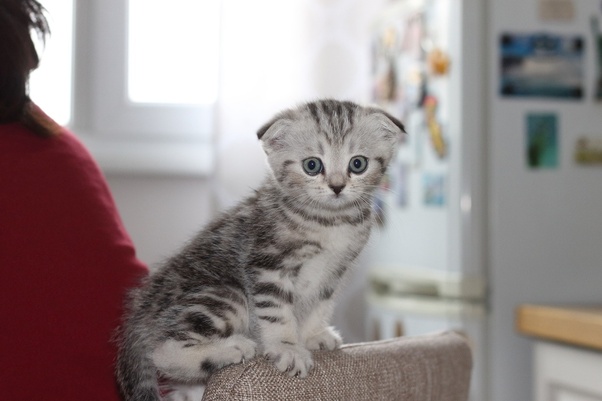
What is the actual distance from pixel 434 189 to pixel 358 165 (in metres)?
1.02

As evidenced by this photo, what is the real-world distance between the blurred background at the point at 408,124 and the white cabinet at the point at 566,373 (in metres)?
0.04

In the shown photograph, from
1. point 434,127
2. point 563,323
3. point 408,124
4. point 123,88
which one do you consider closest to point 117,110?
point 123,88

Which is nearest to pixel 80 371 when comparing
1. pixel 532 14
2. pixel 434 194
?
pixel 434 194

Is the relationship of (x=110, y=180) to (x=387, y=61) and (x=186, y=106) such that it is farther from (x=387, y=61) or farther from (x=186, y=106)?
(x=387, y=61)

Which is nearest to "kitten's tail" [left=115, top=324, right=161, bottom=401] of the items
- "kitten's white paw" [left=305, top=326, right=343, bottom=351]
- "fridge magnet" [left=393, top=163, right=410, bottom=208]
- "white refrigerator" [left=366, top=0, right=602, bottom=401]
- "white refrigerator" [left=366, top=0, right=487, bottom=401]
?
"kitten's white paw" [left=305, top=326, right=343, bottom=351]

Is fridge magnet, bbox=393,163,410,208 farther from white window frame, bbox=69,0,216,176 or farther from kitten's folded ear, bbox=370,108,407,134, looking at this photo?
kitten's folded ear, bbox=370,108,407,134

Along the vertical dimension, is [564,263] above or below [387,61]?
below

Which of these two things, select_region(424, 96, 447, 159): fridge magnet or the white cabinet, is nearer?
the white cabinet

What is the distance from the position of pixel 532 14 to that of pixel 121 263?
1265 mm

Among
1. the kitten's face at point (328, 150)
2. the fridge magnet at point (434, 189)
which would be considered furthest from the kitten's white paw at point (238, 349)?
the fridge magnet at point (434, 189)

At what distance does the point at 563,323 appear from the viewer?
1653mm

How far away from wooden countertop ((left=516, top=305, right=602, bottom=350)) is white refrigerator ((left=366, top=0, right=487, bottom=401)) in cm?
16

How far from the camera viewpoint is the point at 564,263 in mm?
1943

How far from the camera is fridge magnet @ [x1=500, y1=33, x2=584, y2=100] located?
1.95 metres
